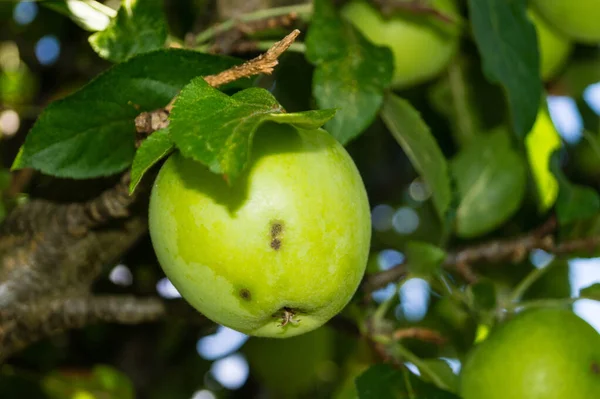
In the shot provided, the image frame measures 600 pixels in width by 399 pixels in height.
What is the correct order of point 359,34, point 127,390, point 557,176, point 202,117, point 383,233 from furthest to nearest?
point 383,233 → point 127,390 → point 557,176 → point 359,34 → point 202,117

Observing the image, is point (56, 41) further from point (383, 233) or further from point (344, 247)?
point (344, 247)

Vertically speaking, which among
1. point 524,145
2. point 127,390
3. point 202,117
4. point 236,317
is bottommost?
point 127,390


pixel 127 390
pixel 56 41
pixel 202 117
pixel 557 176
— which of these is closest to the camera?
pixel 202 117

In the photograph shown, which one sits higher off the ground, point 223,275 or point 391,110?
point 223,275

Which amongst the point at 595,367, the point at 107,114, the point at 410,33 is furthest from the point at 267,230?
the point at 410,33

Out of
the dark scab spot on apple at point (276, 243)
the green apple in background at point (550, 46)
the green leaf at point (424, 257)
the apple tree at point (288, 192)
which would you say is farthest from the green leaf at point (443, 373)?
the green apple in background at point (550, 46)

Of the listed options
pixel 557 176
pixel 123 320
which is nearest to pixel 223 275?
pixel 123 320

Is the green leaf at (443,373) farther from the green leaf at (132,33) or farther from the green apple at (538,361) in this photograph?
the green leaf at (132,33)

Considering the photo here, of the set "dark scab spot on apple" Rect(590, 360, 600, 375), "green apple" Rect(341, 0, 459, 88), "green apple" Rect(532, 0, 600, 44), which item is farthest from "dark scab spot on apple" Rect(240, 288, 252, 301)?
"green apple" Rect(532, 0, 600, 44)
